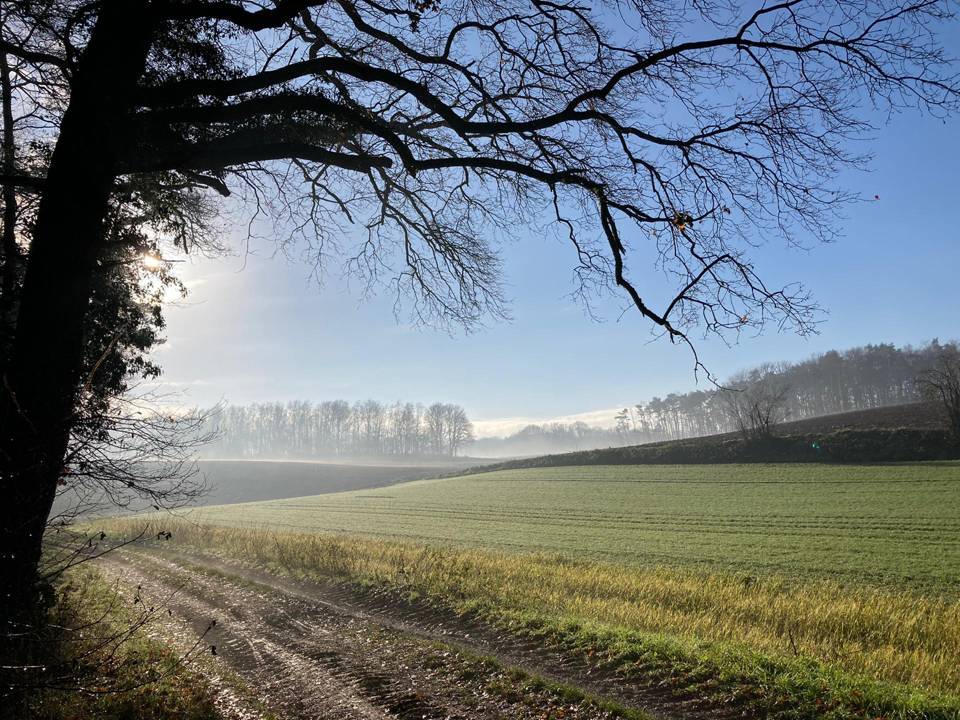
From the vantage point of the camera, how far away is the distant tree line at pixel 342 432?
511 ft

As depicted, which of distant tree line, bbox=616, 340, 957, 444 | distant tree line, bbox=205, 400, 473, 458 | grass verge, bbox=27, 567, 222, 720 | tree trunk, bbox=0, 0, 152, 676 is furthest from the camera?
distant tree line, bbox=205, 400, 473, 458

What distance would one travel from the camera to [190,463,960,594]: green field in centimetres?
1977

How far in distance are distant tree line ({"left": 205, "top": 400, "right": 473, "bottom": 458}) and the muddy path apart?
144 metres

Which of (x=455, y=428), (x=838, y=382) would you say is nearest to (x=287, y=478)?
(x=455, y=428)

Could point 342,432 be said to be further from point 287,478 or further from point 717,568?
point 717,568

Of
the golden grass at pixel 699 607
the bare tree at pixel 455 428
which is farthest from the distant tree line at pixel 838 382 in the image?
the golden grass at pixel 699 607

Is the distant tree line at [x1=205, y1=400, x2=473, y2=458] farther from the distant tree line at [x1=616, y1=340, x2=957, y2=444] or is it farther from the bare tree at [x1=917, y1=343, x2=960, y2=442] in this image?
the bare tree at [x1=917, y1=343, x2=960, y2=442]

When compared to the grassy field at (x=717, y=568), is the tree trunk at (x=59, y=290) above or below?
above

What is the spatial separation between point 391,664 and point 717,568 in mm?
16012

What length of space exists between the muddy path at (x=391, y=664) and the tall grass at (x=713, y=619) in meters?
0.62

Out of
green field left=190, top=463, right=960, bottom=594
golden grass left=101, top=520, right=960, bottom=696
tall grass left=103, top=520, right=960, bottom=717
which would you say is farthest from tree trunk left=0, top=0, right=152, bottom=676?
green field left=190, top=463, right=960, bottom=594

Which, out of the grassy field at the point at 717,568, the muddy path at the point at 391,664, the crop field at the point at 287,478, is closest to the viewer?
the muddy path at the point at 391,664

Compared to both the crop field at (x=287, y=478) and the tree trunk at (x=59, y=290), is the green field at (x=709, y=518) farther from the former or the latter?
the crop field at (x=287, y=478)

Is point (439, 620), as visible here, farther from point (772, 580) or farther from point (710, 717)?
point (772, 580)
